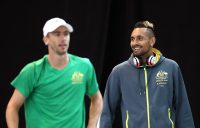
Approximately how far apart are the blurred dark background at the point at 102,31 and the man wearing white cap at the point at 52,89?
1.85m

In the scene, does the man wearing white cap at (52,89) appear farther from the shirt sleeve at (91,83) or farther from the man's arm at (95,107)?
the man's arm at (95,107)

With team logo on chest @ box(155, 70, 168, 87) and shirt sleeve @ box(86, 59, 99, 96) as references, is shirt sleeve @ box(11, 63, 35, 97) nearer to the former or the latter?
shirt sleeve @ box(86, 59, 99, 96)

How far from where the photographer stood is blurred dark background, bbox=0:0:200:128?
6.10 metres

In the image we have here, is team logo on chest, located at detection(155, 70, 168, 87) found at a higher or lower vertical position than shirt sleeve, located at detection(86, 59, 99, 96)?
lower

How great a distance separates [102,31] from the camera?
6098 mm

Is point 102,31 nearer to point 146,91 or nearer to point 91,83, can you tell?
point 146,91

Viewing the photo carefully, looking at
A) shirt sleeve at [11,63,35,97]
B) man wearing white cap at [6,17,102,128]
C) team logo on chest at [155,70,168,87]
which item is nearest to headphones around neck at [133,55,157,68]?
team logo on chest at [155,70,168,87]

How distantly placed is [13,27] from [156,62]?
185 centimetres

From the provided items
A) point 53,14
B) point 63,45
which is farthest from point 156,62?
point 53,14

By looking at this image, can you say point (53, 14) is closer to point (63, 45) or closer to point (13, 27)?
point (13, 27)

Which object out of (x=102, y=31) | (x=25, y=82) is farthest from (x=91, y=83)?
(x=102, y=31)

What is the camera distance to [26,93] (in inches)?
162

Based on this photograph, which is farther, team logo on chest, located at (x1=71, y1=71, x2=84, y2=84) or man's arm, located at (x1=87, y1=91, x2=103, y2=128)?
man's arm, located at (x1=87, y1=91, x2=103, y2=128)

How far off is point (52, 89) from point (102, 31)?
6.72 feet
